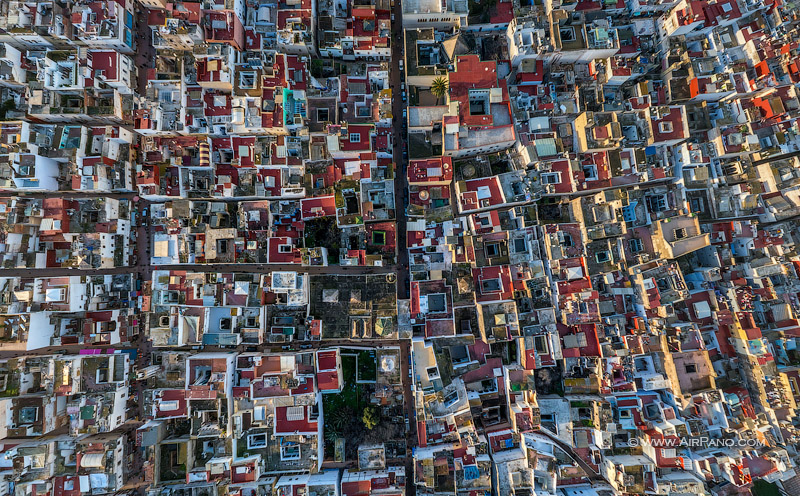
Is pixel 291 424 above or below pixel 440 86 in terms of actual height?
below

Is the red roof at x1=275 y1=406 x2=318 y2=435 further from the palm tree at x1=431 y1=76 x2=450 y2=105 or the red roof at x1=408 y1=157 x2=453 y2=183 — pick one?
the palm tree at x1=431 y1=76 x2=450 y2=105

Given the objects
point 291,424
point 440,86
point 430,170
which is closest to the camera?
point 291,424

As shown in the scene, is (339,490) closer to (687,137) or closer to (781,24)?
(687,137)

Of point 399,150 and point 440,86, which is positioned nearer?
point 440,86

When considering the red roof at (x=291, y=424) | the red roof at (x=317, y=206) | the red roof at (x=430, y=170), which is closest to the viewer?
the red roof at (x=291, y=424)

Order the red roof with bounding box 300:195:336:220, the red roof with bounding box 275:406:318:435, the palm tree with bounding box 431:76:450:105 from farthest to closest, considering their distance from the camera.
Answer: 1. the palm tree with bounding box 431:76:450:105
2. the red roof with bounding box 300:195:336:220
3. the red roof with bounding box 275:406:318:435

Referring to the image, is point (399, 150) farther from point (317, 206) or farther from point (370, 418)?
point (370, 418)

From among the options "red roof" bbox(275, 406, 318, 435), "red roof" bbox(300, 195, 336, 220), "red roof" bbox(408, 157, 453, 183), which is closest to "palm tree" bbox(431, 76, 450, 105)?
"red roof" bbox(408, 157, 453, 183)

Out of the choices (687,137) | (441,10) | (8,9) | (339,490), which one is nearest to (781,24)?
(687,137)

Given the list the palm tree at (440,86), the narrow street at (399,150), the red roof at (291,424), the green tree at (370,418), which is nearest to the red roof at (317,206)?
the narrow street at (399,150)

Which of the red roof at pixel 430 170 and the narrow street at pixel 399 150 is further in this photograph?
the narrow street at pixel 399 150

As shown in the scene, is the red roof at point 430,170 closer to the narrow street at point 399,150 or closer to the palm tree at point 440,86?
the narrow street at point 399,150

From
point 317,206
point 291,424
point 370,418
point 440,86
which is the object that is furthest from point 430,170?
point 291,424
